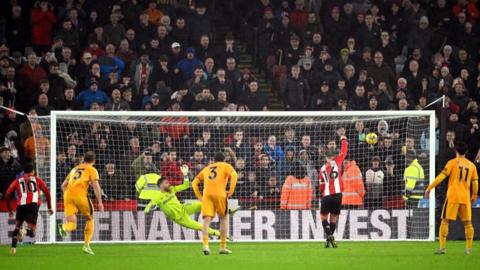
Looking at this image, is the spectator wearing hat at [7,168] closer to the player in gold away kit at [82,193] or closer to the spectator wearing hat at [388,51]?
the player in gold away kit at [82,193]

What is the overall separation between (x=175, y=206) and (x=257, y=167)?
228cm

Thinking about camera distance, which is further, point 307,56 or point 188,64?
point 307,56

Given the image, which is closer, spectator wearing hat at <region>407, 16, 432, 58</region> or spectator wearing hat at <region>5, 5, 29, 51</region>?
spectator wearing hat at <region>5, 5, 29, 51</region>

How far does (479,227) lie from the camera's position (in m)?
22.9

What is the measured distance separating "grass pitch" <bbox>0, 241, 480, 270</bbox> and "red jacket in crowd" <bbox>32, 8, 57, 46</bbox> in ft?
22.0

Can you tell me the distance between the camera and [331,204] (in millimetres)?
20281

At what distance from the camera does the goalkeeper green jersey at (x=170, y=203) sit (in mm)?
21516

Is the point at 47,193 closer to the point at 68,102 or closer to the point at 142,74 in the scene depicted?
the point at 68,102

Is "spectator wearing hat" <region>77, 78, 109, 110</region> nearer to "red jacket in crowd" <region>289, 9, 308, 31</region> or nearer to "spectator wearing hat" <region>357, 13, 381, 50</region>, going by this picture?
"red jacket in crowd" <region>289, 9, 308, 31</region>

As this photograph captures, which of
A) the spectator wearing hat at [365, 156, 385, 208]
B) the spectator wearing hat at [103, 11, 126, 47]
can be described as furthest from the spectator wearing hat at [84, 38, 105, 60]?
the spectator wearing hat at [365, 156, 385, 208]

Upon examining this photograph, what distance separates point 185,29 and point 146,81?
6.61ft

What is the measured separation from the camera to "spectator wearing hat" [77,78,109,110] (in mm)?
24156

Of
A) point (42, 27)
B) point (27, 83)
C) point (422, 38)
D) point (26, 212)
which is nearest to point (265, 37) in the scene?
point (422, 38)

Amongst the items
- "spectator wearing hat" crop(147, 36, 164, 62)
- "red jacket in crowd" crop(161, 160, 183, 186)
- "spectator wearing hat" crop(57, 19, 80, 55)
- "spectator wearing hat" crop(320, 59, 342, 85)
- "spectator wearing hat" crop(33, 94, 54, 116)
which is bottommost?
"red jacket in crowd" crop(161, 160, 183, 186)
